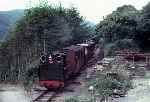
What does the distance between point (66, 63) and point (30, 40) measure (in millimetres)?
4971

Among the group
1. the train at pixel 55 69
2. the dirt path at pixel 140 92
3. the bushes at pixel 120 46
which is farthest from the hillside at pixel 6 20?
the dirt path at pixel 140 92

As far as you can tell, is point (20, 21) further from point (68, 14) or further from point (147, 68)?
point (147, 68)

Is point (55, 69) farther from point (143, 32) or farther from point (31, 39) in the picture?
point (143, 32)

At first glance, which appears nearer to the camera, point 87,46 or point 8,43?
point 8,43

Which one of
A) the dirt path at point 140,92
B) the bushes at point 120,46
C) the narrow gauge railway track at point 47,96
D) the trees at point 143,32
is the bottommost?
the narrow gauge railway track at point 47,96

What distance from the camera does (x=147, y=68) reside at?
2294cm

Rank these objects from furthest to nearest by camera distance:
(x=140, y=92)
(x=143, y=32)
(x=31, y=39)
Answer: (x=143, y=32) < (x=31, y=39) < (x=140, y=92)

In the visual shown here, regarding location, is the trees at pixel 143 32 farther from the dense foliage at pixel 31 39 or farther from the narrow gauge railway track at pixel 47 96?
the narrow gauge railway track at pixel 47 96

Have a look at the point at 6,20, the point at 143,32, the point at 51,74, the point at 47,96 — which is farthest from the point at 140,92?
the point at 6,20

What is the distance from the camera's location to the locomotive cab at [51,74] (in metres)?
18.7

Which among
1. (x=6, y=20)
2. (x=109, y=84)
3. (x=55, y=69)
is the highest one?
(x=6, y=20)

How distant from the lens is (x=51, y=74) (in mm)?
18875

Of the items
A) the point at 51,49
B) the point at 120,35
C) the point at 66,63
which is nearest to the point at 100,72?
the point at 66,63

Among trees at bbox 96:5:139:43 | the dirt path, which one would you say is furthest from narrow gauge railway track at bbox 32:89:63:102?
trees at bbox 96:5:139:43
